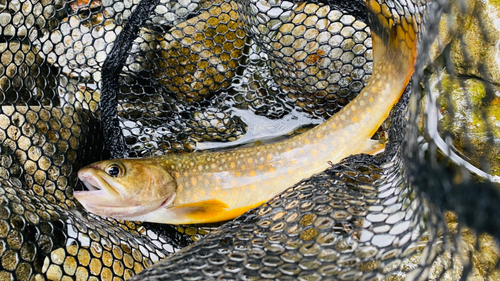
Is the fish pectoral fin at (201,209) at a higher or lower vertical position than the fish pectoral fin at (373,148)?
lower

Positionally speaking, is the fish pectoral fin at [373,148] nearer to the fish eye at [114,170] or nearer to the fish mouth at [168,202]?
the fish mouth at [168,202]

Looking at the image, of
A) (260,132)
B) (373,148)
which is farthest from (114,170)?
(373,148)

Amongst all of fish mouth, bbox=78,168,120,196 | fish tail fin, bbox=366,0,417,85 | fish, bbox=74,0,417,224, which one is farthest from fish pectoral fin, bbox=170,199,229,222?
fish tail fin, bbox=366,0,417,85

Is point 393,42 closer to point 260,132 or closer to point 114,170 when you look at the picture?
point 260,132

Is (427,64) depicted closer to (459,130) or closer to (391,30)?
(391,30)

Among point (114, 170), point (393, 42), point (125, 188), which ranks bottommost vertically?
point (125, 188)

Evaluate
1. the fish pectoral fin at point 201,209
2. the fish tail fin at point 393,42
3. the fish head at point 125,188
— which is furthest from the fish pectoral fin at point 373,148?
the fish head at point 125,188

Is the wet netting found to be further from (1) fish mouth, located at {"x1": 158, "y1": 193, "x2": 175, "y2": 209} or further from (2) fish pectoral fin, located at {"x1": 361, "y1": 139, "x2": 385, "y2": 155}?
(1) fish mouth, located at {"x1": 158, "y1": 193, "x2": 175, "y2": 209}
